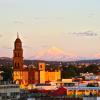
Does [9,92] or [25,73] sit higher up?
[25,73]

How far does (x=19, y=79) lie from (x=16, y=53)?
563cm

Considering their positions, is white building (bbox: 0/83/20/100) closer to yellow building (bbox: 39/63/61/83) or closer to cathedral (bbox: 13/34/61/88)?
cathedral (bbox: 13/34/61/88)

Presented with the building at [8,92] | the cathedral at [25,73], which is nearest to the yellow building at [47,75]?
the cathedral at [25,73]

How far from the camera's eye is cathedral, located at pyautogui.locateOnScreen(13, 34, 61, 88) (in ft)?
372

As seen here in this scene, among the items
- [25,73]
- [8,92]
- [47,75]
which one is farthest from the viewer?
[47,75]

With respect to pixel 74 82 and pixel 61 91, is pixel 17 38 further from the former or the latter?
pixel 61 91

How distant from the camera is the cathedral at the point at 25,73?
11325 cm

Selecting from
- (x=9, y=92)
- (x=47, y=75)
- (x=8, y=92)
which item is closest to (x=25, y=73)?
(x=47, y=75)

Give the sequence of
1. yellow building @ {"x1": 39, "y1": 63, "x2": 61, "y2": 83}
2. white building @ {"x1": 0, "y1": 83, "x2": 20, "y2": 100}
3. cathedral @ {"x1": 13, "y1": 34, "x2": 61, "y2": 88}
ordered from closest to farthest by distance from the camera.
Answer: white building @ {"x1": 0, "y1": 83, "x2": 20, "y2": 100} → cathedral @ {"x1": 13, "y1": 34, "x2": 61, "y2": 88} → yellow building @ {"x1": 39, "y1": 63, "x2": 61, "y2": 83}

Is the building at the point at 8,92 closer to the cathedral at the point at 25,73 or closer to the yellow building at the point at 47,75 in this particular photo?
the cathedral at the point at 25,73

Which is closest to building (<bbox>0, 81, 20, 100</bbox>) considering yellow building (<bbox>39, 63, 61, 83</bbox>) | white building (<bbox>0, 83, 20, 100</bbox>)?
white building (<bbox>0, 83, 20, 100</bbox>)

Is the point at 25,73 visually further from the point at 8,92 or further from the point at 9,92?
the point at 8,92

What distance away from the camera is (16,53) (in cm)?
11344

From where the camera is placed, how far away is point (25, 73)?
121 metres
